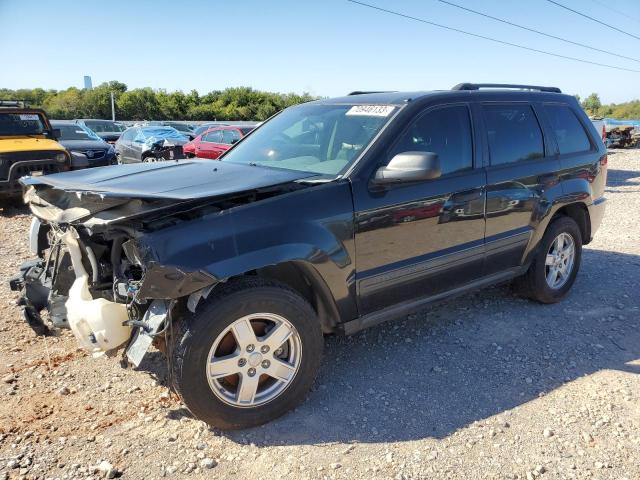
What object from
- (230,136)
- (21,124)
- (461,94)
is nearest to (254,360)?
(461,94)

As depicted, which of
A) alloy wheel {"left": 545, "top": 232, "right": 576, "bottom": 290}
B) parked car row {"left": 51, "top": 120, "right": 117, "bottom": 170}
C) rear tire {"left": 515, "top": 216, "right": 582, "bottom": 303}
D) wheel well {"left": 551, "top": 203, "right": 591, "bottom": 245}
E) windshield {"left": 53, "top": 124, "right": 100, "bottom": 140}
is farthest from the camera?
windshield {"left": 53, "top": 124, "right": 100, "bottom": 140}

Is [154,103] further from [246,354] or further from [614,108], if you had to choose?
[614,108]

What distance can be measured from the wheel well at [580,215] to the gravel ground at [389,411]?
0.89 m

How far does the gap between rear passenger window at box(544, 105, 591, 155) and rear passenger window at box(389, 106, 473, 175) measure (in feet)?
3.95

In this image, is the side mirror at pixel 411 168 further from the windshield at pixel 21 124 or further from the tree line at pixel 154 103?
the tree line at pixel 154 103

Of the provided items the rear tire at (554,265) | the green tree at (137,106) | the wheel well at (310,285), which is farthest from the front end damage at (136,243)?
the green tree at (137,106)

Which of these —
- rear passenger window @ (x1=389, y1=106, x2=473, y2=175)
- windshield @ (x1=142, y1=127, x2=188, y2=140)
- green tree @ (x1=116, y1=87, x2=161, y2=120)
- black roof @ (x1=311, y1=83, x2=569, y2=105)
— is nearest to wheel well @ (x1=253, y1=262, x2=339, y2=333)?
rear passenger window @ (x1=389, y1=106, x2=473, y2=175)

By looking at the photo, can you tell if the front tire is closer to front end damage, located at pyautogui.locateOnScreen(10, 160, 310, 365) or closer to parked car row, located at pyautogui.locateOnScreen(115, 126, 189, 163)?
front end damage, located at pyautogui.locateOnScreen(10, 160, 310, 365)

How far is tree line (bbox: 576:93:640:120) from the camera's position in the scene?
7381cm

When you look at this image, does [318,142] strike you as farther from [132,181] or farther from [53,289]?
[53,289]

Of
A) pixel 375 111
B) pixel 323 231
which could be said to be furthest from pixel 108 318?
pixel 375 111

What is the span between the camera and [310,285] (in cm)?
307

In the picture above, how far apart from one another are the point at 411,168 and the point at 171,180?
1.45 meters

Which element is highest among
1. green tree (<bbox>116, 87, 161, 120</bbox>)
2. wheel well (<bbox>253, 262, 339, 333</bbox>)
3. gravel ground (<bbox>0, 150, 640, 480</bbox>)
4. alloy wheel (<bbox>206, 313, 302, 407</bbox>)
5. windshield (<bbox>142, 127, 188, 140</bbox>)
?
green tree (<bbox>116, 87, 161, 120</bbox>)
